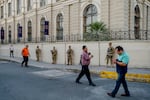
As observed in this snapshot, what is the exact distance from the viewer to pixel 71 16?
93.0 ft

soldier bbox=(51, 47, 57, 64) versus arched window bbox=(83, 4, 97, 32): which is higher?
arched window bbox=(83, 4, 97, 32)

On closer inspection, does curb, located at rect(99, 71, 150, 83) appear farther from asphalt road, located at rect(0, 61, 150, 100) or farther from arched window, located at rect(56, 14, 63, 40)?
arched window, located at rect(56, 14, 63, 40)

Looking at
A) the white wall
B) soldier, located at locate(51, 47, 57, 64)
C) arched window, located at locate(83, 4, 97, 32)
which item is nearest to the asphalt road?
the white wall

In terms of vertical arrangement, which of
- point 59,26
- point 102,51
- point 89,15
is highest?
point 89,15

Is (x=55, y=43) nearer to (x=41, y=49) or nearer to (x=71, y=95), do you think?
(x=41, y=49)

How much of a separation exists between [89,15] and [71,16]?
2211 mm

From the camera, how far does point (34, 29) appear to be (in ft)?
117

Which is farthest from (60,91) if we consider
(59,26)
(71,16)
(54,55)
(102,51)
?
(59,26)

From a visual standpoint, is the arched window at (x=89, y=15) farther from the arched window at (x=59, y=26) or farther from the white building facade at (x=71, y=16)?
the arched window at (x=59, y=26)

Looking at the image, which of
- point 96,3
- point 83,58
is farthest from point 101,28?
point 83,58

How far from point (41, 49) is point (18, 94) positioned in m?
17.8

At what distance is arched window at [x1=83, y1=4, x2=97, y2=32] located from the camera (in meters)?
26.3

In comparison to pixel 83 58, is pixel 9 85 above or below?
below

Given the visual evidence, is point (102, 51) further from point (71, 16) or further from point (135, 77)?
point (71, 16)
